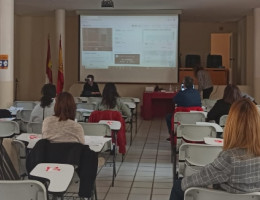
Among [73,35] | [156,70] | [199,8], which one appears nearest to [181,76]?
[156,70]

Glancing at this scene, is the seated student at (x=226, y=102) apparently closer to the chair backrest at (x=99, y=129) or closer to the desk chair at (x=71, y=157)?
the chair backrest at (x=99, y=129)

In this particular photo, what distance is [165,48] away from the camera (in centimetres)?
1220

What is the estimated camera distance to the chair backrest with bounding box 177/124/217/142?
4852mm

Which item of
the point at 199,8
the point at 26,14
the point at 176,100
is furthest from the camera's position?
the point at 26,14

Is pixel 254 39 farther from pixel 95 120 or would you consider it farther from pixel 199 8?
pixel 95 120

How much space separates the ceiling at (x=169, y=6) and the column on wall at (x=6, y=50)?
2374 millimetres

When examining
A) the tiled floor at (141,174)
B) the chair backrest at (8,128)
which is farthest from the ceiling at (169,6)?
the chair backrest at (8,128)

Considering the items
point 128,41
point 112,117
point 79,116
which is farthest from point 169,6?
point 79,116

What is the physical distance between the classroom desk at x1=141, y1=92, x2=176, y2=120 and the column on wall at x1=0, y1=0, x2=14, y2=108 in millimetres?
3830

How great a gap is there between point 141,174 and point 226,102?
1431mm

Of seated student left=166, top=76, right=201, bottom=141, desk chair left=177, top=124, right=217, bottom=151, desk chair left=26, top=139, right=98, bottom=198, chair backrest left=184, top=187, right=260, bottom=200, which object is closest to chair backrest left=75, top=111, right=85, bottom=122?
desk chair left=177, top=124, right=217, bottom=151

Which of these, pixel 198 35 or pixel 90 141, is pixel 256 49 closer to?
pixel 198 35

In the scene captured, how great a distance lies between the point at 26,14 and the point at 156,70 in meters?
4.45

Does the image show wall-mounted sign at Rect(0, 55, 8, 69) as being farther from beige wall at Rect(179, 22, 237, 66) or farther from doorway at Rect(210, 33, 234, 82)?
doorway at Rect(210, 33, 234, 82)
